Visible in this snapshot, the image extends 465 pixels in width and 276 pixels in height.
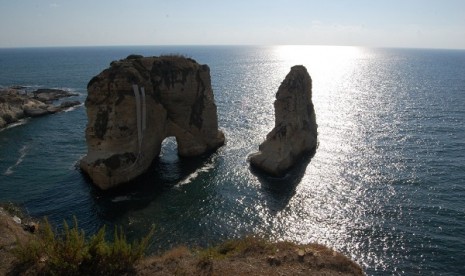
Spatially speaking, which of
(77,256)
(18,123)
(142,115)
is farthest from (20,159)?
(77,256)

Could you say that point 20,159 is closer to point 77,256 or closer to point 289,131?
point 289,131

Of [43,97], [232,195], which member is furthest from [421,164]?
[43,97]

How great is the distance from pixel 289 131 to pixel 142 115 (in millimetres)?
18911

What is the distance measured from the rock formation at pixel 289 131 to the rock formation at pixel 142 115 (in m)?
9.84

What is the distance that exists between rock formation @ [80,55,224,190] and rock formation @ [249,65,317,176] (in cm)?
984

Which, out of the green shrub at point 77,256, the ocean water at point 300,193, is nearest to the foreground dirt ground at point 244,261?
the green shrub at point 77,256

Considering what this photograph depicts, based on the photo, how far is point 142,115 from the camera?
47.2 m

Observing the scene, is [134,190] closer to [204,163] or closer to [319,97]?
[204,163]

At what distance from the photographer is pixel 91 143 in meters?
45.2

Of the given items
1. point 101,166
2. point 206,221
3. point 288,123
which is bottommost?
point 206,221

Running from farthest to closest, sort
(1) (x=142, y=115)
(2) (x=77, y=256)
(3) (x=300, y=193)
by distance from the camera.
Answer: (1) (x=142, y=115), (3) (x=300, y=193), (2) (x=77, y=256)

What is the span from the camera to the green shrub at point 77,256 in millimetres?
20953

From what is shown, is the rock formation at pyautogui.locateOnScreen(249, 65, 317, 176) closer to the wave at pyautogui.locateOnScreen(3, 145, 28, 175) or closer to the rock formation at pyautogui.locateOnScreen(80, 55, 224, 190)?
the rock formation at pyautogui.locateOnScreen(80, 55, 224, 190)

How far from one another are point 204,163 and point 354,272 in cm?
3022
